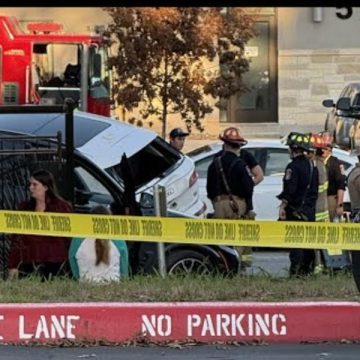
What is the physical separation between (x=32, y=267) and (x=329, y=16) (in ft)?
47.8

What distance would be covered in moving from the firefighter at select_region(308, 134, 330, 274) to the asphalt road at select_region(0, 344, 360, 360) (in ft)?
10.5

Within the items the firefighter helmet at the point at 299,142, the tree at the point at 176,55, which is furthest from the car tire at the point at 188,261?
the tree at the point at 176,55

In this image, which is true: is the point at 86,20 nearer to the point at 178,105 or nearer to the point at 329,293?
the point at 178,105

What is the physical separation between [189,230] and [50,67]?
30.9ft

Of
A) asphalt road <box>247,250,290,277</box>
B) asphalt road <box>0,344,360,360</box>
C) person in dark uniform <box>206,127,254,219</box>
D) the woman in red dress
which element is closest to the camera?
asphalt road <box>0,344,360,360</box>

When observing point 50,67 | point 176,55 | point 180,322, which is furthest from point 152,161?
point 176,55

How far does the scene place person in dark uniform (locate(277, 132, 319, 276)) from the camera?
34.4ft

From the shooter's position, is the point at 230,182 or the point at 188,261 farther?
the point at 230,182

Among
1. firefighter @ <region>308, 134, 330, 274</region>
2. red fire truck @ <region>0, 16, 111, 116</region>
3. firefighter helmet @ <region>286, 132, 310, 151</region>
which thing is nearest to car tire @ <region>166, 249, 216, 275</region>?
firefighter @ <region>308, 134, 330, 274</region>

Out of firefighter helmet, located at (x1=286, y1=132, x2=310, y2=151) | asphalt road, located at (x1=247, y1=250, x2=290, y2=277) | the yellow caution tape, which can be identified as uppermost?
firefighter helmet, located at (x1=286, y1=132, x2=310, y2=151)

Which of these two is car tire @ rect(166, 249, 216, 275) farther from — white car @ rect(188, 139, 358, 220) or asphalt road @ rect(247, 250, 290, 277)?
white car @ rect(188, 139, 358, 220)

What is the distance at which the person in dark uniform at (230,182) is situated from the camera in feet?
35.6

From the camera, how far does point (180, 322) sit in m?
7.68

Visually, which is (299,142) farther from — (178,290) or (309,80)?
(309,80)
